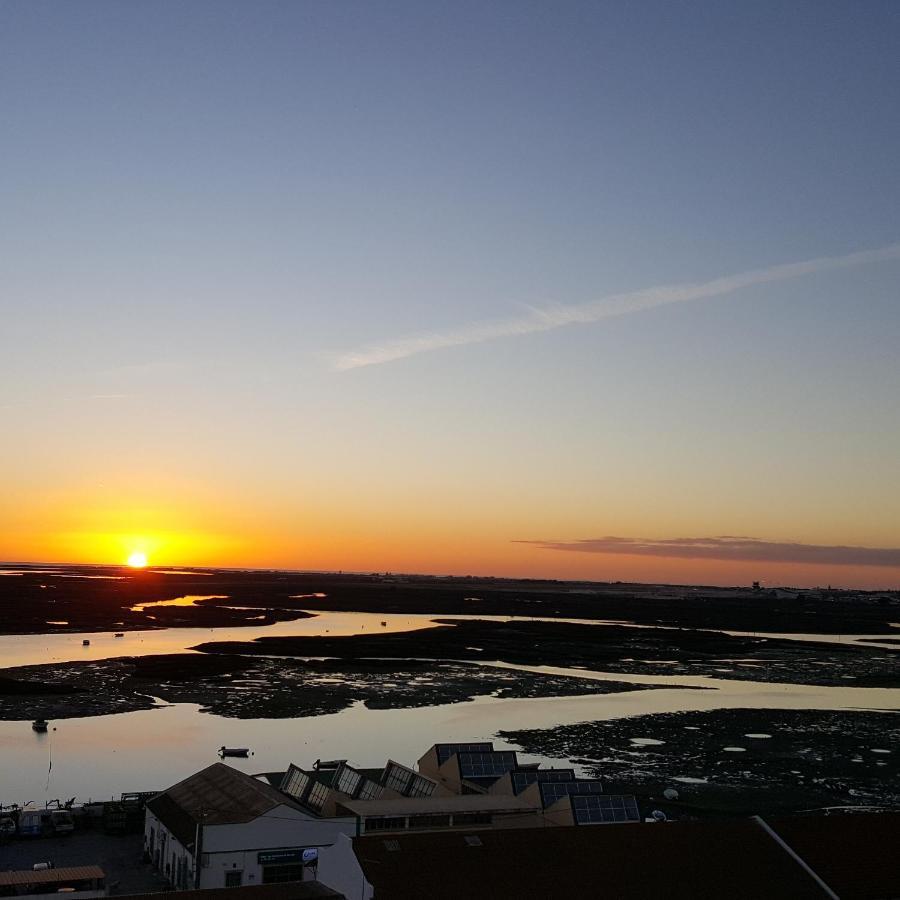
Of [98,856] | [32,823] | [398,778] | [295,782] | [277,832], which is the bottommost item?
[98,856]

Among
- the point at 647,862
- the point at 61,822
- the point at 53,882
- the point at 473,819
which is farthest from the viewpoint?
the point at 61,822

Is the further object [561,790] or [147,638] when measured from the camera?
[147,638]

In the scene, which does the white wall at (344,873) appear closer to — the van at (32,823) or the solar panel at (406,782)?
the solar panel at (406,782)

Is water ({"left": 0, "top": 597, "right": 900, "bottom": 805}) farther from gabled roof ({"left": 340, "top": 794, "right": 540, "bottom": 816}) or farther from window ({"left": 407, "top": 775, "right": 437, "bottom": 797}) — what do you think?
gabled roof ({"left": 340, "top": 794, "right": 540, "bottom": 816})

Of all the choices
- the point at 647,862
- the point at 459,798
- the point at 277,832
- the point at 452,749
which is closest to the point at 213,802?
the point at 277,832

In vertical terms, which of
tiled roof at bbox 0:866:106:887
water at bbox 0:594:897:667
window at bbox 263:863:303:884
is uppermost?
tiled roof at bbox 0:866:106:887

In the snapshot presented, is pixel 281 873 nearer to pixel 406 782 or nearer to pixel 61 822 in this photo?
pixel 406 782

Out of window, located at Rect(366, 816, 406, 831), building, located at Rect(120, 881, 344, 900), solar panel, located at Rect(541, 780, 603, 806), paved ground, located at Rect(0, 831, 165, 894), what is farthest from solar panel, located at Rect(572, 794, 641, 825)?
paved ground, located at Rect(0, 831, 165, 894)
